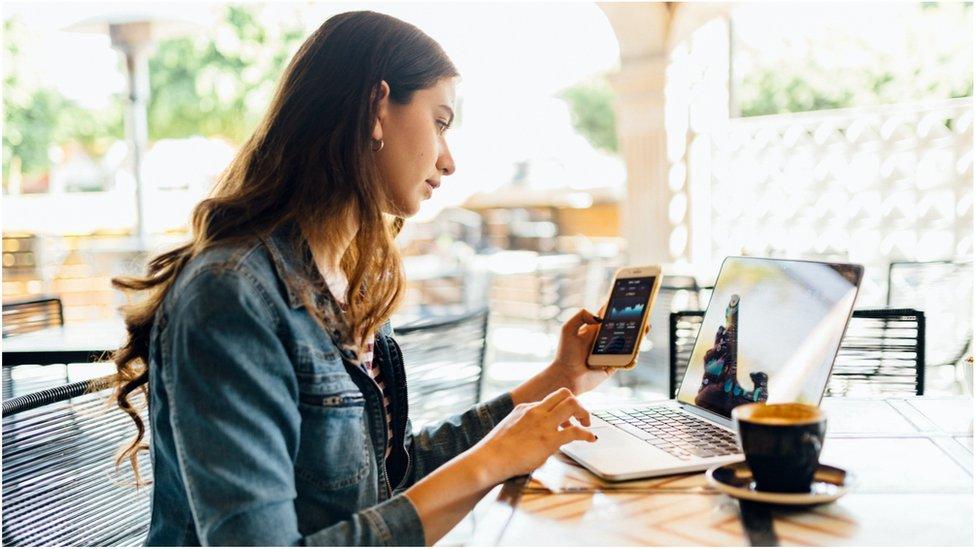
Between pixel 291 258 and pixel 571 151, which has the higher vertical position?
pixel 571 151

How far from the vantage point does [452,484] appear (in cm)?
101

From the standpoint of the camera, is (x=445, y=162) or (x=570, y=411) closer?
(x=570, y=411)

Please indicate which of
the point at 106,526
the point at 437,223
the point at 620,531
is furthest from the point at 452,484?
the point at 437,223

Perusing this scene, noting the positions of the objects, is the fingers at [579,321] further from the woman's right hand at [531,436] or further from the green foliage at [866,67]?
the green foliage at [866,67]

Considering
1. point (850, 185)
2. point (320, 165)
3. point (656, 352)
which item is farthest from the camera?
point (850, 185)

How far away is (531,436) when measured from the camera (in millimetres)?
1056

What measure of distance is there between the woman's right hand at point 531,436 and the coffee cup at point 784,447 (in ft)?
0.72

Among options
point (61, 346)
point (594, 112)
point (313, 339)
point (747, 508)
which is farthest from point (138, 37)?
point (594, 112)

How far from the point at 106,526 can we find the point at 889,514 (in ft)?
3.55

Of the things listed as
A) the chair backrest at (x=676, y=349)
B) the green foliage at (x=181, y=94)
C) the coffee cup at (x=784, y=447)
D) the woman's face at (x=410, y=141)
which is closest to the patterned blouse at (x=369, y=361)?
the woman's face at (x=410, y=141)

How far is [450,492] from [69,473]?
2.09ft

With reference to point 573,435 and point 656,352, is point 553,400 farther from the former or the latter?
point 656,352

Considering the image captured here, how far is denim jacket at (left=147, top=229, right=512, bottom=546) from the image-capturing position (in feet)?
2.85

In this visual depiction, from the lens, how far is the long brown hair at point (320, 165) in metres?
1.08
